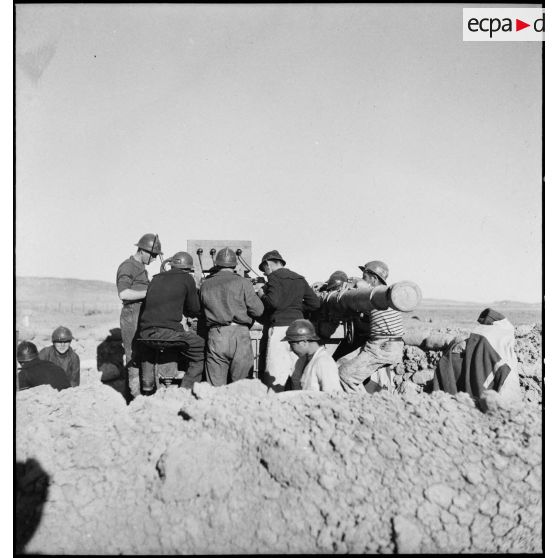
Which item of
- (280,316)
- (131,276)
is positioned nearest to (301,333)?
(280,316)

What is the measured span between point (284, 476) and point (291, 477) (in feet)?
0.18

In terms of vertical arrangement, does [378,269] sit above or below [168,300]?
above

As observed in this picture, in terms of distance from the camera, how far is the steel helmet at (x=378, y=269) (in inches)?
272

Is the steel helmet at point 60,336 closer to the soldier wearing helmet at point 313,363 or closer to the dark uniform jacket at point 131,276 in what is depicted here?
the dark uniform jacket at point 131,276

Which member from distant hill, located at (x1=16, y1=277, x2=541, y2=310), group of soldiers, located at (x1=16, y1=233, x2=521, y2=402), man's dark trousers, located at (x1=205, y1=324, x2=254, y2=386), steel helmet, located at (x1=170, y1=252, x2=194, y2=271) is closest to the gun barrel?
group of soldiers, located at (x1=16, y1=233, x2=521, y2=402)

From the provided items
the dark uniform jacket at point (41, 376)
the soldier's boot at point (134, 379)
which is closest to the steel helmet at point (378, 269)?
the soldier's boot at point (134, 379)

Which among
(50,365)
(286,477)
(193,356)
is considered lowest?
(286,477)

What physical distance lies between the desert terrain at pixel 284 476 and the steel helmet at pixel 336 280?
2861 mm

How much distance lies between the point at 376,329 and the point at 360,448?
2.26 m

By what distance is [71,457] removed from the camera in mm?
4566

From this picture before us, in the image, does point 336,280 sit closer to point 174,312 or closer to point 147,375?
point 174,312

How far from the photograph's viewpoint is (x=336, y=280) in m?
7.73
